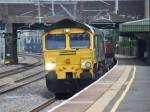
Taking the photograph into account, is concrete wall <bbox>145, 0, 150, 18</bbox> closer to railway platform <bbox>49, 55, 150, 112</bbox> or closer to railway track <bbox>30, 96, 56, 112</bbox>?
railway platform <bbox>49, 55, 150, 112</bbox>

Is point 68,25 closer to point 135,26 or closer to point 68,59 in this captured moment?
point 68,59

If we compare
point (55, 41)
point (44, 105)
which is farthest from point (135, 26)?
point (44, 105)

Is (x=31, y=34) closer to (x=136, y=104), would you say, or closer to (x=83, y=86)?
(x=83, y=86)

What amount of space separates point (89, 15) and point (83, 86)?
112ft

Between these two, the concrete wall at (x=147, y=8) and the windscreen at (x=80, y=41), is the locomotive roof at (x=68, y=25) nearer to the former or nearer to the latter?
the windscreen at (x=80, y=41)

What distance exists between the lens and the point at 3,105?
22.0 meters

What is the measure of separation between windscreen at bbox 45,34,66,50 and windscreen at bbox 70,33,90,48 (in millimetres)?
368

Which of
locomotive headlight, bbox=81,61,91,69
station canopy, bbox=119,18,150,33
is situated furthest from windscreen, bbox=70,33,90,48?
station canopy, bbox=119,18,150,33

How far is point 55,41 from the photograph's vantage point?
25.0 m

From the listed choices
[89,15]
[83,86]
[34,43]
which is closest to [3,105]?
[83,86]

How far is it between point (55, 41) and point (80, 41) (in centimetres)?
102

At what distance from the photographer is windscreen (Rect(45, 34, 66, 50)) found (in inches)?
982

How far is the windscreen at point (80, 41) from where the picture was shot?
25000 millimetres

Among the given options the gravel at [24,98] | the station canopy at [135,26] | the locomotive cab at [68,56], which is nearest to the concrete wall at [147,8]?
the station canopy at [135,26]
